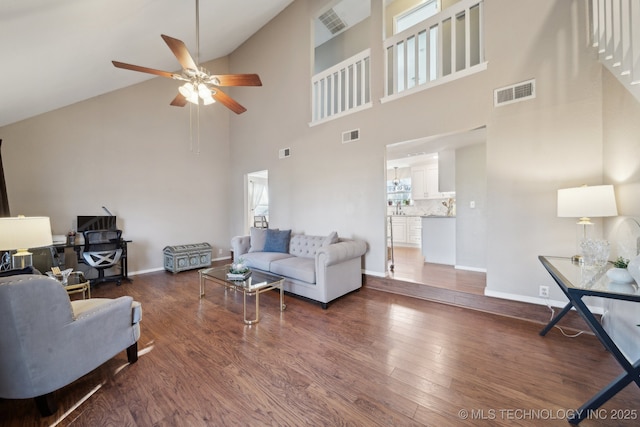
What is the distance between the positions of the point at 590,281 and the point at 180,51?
3787mm

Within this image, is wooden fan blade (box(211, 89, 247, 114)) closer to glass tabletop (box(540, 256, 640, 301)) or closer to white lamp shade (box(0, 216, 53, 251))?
white lamp shade (box(0, 216, 53, 251))

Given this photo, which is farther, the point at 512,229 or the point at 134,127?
the point at 134,127

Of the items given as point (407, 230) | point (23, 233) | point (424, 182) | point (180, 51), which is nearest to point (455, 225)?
point (424, 182)

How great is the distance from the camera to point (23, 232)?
207 cm

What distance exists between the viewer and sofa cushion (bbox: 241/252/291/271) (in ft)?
12.5

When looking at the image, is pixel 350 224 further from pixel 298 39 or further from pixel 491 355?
pixel 298 39

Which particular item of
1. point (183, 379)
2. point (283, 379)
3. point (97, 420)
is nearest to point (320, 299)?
point (283, 379)

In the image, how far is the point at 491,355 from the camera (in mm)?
2072

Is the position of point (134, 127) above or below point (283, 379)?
above

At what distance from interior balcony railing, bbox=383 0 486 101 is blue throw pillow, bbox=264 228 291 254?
2831mm

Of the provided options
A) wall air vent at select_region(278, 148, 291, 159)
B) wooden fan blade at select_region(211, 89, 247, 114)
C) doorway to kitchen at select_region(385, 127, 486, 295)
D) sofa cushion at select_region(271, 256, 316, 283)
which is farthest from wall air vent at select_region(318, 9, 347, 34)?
sofa cushion at select_region(271, 256, 316, 283)

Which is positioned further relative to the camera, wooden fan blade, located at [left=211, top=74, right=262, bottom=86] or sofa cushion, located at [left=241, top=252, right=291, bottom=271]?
sofa cushion, located at [left=241, top=252, right=291, bottom=271]

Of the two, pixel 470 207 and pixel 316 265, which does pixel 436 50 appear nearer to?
pixel 470 207

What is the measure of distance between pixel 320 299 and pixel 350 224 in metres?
1.50
